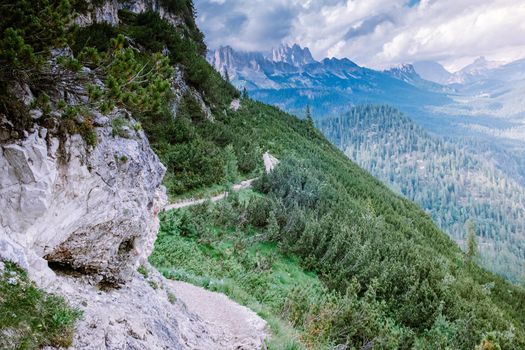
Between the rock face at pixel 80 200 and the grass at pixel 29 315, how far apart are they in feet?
1.69

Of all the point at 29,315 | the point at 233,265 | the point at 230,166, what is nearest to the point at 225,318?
the point at 233,265

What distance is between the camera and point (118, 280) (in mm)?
8398

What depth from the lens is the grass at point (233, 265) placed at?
13766 mm

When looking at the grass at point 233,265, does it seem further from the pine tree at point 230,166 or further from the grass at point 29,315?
the pine tree at point 230,166

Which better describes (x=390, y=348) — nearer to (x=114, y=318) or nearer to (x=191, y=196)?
(x=114, y=318)

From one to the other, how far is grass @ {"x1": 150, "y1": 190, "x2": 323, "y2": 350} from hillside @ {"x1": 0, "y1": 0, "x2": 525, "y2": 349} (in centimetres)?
8

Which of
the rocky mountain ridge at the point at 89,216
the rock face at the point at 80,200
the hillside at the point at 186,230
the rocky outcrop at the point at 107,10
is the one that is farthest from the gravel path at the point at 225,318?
the rocky outcrop at the point at 107,10

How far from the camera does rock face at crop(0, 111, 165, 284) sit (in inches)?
239

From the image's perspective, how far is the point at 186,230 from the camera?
59.4 feet

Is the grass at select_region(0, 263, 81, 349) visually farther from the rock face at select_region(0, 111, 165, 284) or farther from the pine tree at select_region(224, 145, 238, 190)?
the pine tree at select_region(224, 145, 238, 190)

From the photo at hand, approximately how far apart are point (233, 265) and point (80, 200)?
10.3 m

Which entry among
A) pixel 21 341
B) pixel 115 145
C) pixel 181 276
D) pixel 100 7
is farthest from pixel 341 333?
pixel 100 7

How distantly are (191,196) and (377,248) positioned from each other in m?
12.2

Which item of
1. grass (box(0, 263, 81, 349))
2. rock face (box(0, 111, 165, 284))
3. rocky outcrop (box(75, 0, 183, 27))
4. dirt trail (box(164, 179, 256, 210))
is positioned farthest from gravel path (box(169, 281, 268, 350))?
rocky outcrop (box(75, 0, 183, 27))
